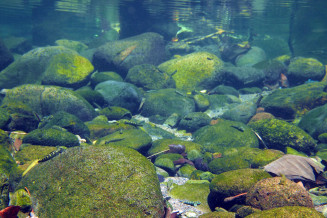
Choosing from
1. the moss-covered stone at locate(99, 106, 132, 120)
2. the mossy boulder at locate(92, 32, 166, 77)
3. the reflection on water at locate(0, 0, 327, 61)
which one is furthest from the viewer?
the reflection on water at locate(0, 0, 327, 61)

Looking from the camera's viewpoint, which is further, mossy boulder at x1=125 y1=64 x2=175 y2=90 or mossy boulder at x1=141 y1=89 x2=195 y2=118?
mossy boulder at x1=125 y1=64 x2=175 y2=90

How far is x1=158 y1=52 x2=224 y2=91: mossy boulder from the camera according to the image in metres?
11.7

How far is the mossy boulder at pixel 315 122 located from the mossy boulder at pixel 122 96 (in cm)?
664

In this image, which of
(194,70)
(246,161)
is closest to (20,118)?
(246,161)

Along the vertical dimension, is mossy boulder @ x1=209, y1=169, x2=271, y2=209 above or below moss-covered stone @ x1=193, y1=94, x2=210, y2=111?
above

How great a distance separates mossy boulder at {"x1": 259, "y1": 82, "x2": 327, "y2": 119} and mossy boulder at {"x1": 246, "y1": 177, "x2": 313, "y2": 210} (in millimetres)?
6509

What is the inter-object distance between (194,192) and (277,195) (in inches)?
60.2

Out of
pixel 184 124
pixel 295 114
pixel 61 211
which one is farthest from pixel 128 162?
pixel 295 114

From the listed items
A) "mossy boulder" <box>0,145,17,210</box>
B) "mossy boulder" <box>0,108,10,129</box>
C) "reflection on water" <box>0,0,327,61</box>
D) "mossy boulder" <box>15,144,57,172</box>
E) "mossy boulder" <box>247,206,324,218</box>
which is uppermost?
"reflection on water" <box>0,0,327,61</box>

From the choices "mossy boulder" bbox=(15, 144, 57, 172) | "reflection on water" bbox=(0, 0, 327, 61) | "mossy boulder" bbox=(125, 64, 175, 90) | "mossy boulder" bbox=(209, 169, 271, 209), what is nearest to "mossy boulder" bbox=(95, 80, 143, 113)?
"mossy boulder" bbox=(125, 64, 175, 90)

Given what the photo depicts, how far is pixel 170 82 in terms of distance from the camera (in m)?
11.6

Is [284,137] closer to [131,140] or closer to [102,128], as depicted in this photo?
[131,140]

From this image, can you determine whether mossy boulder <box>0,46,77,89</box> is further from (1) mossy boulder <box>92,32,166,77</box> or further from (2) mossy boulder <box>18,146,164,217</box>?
(2) mossy boulder <box>18,146,164,217</box>

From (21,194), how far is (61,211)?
25.0 inches
